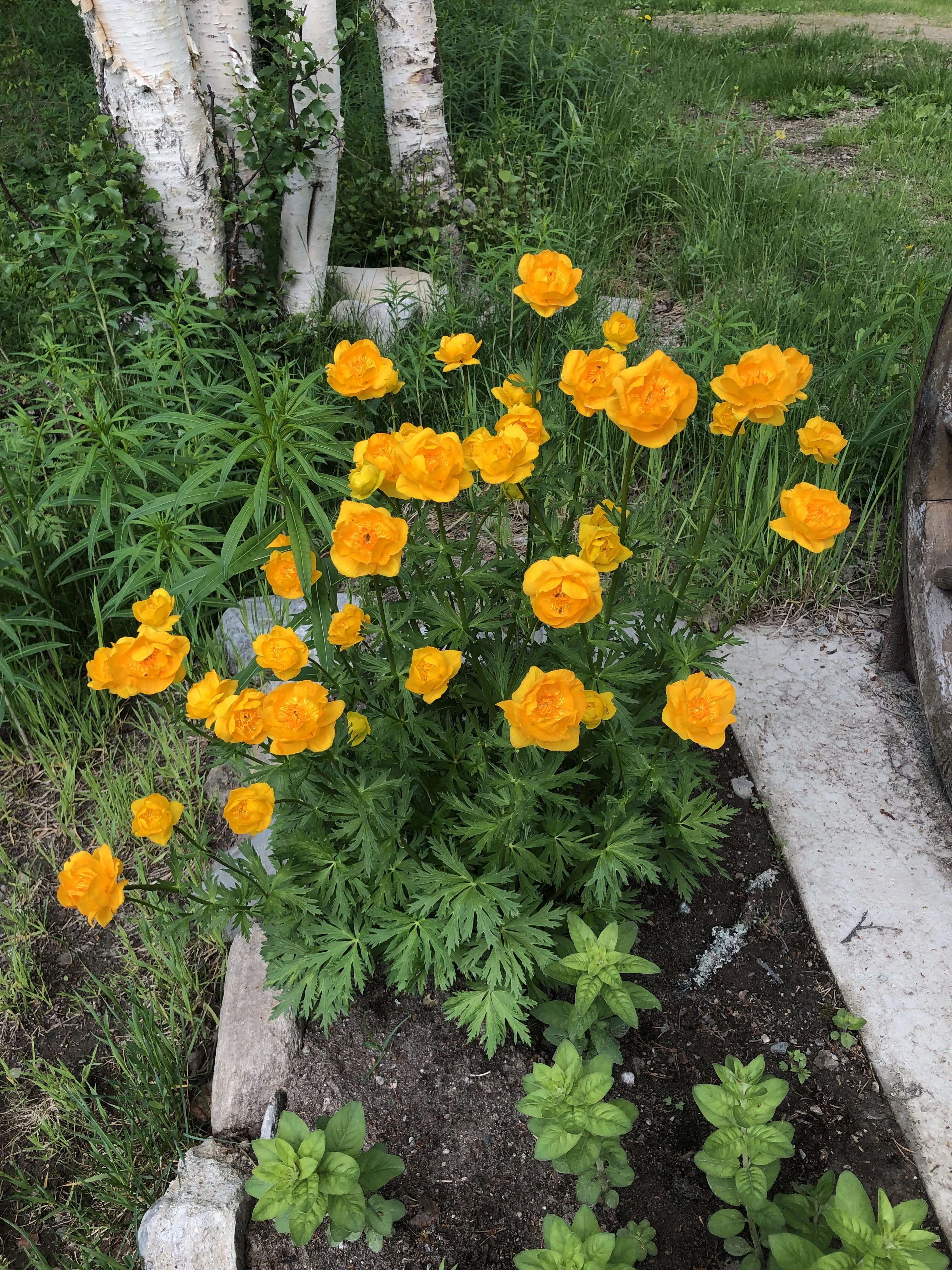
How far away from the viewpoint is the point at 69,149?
2674 mm

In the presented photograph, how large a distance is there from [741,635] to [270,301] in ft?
7.22

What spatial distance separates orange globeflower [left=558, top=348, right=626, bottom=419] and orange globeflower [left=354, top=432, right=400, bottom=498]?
0.29m

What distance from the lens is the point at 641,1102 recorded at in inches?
68.1

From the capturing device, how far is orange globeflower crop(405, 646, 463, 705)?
4.44 feet

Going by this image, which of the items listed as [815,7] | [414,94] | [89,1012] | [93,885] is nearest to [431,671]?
[93,885]

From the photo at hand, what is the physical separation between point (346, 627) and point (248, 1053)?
975 mm

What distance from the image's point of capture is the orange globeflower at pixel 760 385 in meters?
1.28

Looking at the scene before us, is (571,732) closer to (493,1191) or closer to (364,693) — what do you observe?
(364,693)

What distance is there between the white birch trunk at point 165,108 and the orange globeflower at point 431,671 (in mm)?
2316

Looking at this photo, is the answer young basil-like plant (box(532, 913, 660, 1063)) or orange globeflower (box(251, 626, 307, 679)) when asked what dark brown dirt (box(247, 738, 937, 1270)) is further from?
orange globeflower (box(251, 626, 307, 679))

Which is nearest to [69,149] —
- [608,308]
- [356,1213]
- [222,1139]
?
[608,308]

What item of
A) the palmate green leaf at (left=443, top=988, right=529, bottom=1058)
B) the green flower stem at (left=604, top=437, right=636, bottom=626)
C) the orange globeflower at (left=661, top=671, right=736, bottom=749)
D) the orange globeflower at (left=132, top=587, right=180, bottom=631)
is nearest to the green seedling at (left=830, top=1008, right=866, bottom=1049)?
the palmate green leaf at (left=443, top=988, right=529, bottom=1058)

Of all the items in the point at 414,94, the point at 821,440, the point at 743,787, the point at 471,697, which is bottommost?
the point at 743,787

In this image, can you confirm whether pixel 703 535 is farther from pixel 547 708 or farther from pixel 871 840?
pixel 871 840
